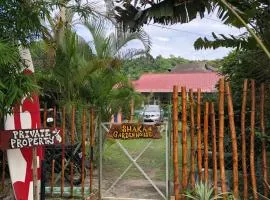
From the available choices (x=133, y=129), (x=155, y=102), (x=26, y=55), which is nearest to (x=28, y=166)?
(x=26, y=55)

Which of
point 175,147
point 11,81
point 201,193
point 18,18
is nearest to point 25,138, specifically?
point 11,81

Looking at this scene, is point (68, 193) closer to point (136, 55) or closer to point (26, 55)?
point (26, 55)

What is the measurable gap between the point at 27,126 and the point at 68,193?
2.05m

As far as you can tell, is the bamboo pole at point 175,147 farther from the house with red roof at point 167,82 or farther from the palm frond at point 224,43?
the house with red roof at point 167,82

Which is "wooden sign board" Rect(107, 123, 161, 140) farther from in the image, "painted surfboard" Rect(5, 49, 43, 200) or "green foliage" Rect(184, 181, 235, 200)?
"painted surfboard" Rect(5, 49, 43, 200)

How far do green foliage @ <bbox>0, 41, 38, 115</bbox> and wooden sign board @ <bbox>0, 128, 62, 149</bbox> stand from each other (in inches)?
16.4

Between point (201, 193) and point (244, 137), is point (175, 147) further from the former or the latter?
point (244, 137)

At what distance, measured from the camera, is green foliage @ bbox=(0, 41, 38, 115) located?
457 centimetres

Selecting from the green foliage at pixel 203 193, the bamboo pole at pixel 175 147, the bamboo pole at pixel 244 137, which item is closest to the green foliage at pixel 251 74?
the bamboo pole at pixel 244 137

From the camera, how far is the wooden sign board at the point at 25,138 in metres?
5.35

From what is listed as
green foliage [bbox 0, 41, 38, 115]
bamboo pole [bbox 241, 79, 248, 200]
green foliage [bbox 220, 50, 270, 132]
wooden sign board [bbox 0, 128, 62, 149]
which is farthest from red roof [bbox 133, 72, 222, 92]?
green foliage [bbox 0, 41, 38, 115]

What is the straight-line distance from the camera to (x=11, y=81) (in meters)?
4.83

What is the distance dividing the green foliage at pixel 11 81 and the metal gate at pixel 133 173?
9.83ft

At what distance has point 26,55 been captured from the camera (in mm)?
5980
